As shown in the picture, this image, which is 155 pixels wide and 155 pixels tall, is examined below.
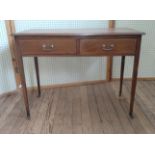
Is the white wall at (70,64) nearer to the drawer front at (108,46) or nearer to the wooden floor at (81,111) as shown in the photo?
the wooden floor at (81,111)

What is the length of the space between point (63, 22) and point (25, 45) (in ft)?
2.29

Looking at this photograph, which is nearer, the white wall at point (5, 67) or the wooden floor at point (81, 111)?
the wooden floor at point (81, 111)

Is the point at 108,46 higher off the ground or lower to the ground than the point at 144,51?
higher

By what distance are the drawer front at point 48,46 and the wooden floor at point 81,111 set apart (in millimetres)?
583

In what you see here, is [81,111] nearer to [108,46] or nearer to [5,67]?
[108,46]

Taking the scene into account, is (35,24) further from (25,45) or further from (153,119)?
(153,119)

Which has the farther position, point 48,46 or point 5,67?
point 5,67

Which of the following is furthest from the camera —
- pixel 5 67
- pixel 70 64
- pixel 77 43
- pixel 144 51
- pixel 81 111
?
pixel 144 51

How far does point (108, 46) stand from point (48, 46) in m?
0.43

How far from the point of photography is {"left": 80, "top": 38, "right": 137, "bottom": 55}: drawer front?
124cm

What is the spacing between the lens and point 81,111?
1.59 metres

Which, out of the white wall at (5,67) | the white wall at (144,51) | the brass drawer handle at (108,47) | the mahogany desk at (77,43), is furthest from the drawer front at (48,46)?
the white wall at (144,51)

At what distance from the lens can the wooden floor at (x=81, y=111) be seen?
1.36 m

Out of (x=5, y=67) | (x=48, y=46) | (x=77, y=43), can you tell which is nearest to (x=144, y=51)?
(x=77, y=43)
